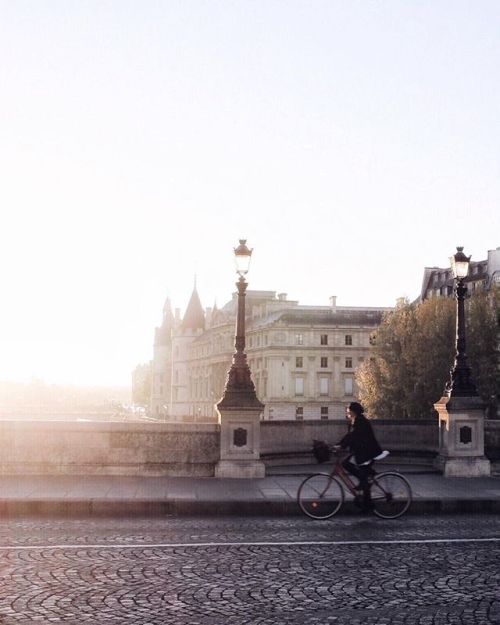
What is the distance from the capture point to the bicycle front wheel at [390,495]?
41.4 feet

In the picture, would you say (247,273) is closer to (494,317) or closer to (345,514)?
(345,514)

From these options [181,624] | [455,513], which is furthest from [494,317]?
[181,624]

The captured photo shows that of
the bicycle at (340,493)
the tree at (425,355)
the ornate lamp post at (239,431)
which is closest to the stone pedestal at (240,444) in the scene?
the ornate lamp post at (239,431)

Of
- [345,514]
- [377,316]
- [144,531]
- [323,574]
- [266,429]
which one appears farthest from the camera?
[377,316]

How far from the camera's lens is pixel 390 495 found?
1261 cm

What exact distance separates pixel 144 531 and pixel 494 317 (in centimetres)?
4846

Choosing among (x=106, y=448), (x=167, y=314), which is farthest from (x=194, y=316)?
(x=106, y=448)

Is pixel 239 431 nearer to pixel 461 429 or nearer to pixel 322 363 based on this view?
pixel 461 429

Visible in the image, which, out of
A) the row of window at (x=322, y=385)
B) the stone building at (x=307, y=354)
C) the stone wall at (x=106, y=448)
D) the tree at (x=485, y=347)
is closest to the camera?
the stone wall at (x=106, y=448)

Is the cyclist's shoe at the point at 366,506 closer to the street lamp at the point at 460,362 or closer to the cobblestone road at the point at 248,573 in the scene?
the cobblestone road at the point at 248,573

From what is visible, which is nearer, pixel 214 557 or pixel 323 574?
pixel 323 574

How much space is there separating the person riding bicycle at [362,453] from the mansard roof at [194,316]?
13471cm

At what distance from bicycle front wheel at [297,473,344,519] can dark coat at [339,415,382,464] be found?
20.0 inches

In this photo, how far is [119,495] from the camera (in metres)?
13.6
